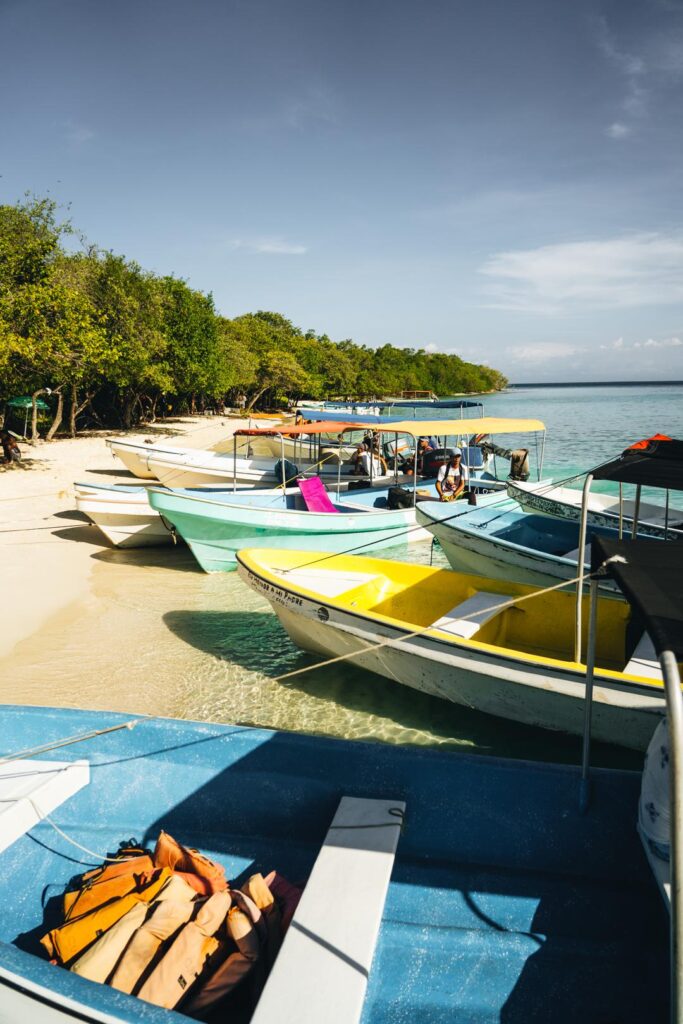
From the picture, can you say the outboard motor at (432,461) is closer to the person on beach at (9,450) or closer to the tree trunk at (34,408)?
the person on beach at (9,450)

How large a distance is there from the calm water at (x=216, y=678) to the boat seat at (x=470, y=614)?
3.63 feet

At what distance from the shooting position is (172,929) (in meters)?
3.08

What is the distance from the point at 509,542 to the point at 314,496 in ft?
15.5

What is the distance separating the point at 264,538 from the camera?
11.4m

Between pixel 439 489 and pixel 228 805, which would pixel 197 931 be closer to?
pixel 228 805

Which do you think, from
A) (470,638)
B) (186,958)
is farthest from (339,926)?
(470,638)

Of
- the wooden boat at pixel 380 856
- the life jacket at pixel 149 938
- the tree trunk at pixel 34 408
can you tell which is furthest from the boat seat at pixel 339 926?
the tree trunk at pixel 34 408

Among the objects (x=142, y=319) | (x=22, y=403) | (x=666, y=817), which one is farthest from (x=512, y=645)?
(x=142, y=319)

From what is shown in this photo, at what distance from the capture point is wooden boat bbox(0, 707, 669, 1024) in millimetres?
3057

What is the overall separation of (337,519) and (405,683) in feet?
17.9

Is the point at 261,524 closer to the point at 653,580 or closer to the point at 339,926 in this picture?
the point at 339,926

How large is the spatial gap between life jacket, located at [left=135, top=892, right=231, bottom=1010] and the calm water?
A: 336 centimetres

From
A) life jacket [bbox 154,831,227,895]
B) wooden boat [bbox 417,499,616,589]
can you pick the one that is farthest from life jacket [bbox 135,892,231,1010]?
wooden boat [bbox 417,499,616,589]

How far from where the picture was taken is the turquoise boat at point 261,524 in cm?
1092
